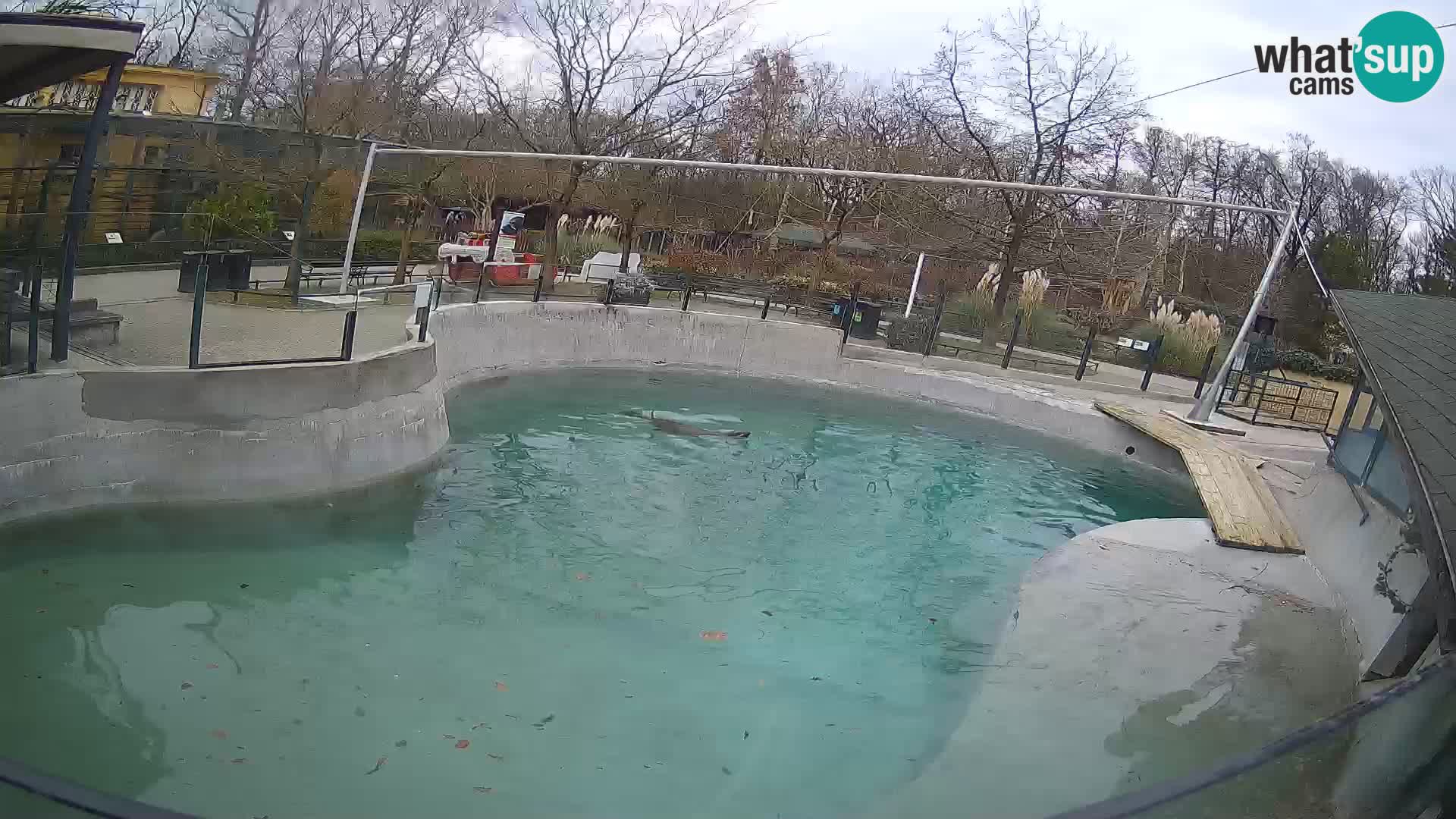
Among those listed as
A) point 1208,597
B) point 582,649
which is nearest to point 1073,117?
point 1208,597

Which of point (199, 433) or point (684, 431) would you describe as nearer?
point (199, 433)

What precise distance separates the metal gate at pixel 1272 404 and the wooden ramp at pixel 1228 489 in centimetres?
265

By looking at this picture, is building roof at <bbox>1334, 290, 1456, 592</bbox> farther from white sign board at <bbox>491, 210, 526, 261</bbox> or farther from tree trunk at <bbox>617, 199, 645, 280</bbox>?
white sign board at <bbox>491, 210, 526, 261</bbox>

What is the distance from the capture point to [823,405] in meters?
18.2

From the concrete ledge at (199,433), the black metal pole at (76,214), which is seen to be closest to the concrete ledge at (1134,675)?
the concrete ledge at (199,433)

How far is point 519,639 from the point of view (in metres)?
7.64

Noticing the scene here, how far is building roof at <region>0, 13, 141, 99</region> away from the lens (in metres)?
7.15

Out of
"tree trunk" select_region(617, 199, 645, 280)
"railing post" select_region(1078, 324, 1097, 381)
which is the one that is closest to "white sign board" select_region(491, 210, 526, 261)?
"tree trunk" select_region(617, 199, 645, 280)

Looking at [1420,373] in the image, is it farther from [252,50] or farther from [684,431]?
[252,50]

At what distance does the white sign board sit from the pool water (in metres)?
11.5

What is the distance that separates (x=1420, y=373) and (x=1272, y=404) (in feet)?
49.8

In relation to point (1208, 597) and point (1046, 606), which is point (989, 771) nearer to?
point (1046, 606)

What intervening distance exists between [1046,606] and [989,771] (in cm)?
262

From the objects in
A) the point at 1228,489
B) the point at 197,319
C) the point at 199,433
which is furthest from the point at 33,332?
the point at 1228,489
